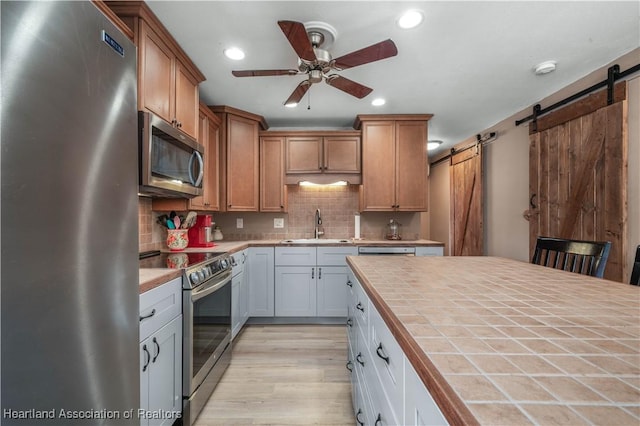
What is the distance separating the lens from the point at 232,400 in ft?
5.74

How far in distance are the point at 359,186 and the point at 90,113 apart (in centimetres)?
305

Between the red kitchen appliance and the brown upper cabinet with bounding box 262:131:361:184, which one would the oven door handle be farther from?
the brown upper cabinet with bounding box 262:131:361:184

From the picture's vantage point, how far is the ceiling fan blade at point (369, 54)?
1.54m

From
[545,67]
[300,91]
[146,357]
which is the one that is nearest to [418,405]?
[146,357]

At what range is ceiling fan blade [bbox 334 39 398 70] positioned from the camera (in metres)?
1.54

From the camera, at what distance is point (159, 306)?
50.4 inches

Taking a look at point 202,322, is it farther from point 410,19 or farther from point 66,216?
point 410,19

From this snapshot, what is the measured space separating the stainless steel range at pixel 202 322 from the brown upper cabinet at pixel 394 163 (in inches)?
78.8

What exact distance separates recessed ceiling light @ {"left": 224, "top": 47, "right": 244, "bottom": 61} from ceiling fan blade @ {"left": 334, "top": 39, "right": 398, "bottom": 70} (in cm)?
80

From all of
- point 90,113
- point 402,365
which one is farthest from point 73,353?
point 402,365

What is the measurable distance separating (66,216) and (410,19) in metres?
1.97

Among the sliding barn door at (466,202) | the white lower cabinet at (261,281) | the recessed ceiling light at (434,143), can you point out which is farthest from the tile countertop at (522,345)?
the recessed ceiling light at (434,143)

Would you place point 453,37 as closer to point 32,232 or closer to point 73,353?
point 32,232

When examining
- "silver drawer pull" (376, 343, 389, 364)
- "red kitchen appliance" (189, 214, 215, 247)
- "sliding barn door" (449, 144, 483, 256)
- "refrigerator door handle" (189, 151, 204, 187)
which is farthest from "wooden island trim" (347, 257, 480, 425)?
"sliding barn door" (449, 144, 483, 256)
